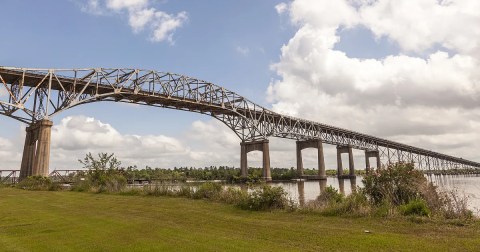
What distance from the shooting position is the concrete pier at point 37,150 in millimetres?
42406

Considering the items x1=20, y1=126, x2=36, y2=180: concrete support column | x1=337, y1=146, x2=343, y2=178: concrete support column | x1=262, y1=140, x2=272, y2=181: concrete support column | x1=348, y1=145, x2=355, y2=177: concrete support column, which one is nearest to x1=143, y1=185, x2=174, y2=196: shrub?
x1=20, y1=126, x2=36, y2=180: concrete support column

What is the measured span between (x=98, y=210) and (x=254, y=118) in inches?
3168

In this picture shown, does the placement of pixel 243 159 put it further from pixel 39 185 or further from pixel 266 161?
pixel 39 185

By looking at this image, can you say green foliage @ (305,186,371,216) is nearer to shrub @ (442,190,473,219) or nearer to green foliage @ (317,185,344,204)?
green foliage @ (317,185,344,204)

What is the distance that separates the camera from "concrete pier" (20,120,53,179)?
4241 centimetres

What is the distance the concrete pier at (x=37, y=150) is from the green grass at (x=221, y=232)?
98.7 feet

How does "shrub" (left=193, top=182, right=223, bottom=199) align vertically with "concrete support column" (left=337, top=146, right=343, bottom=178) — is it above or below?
below

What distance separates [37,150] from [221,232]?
39.6 meters

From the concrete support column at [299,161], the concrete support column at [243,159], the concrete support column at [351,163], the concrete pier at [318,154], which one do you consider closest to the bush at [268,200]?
the concrete support column at [243,159]

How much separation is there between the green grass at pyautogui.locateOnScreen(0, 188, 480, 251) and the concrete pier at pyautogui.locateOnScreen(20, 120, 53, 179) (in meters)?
30.1

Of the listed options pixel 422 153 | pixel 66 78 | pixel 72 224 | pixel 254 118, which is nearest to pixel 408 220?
pixel 72 224

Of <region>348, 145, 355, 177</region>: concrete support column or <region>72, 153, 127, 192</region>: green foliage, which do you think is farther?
<region>348, 145, 355, 177</region>: concrete support column

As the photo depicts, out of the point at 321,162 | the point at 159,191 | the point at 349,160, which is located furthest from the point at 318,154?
the point at 159,191

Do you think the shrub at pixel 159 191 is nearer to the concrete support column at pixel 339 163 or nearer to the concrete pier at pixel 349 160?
the concrete pier at pixel 349 160
